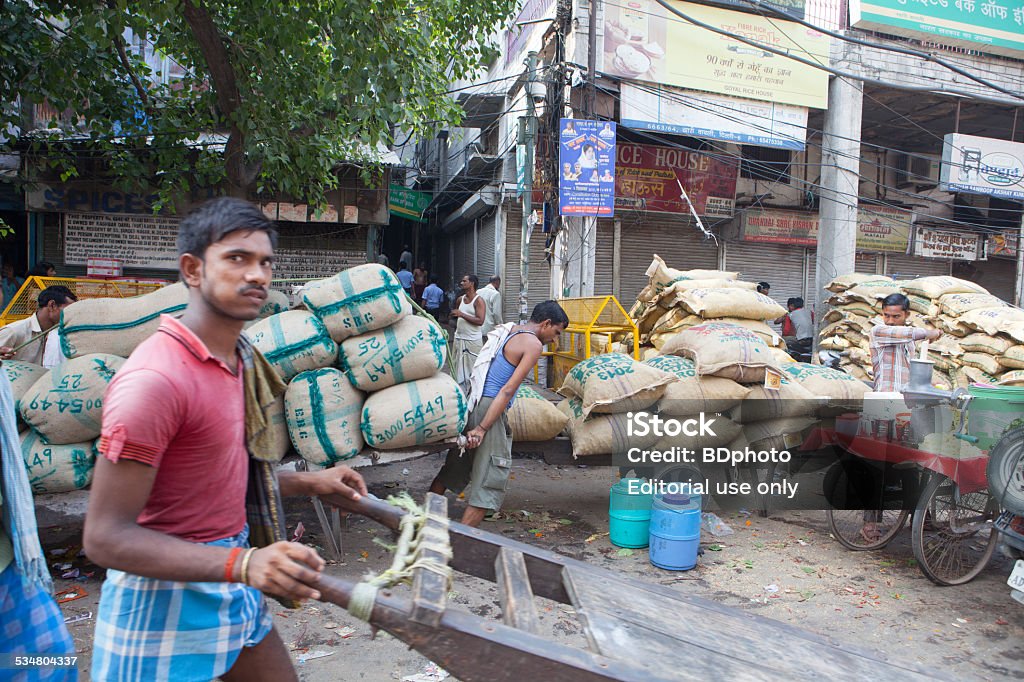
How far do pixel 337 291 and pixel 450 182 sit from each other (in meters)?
12.4

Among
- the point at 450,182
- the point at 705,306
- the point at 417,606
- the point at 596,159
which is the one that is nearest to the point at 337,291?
the point at 417,606

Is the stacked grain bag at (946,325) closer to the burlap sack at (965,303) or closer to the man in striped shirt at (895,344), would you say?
the burlap sack at (965,303)

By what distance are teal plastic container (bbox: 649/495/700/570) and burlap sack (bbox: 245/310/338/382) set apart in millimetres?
2215

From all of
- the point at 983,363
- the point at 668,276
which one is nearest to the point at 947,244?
the point at 983,363

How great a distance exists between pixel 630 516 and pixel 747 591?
0.85 meters

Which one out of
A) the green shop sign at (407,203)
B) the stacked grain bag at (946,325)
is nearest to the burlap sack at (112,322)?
the stacked grain bag at (946,325)

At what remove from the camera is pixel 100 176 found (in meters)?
10.4

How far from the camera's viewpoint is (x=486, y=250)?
14.1m

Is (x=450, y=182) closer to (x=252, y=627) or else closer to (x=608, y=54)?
(x=608, y=54)

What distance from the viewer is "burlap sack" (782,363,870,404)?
196 inches

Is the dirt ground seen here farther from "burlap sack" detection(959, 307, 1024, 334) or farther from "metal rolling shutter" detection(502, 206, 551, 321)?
"metal rolling shutter" detection(502, 206, 551, 321)

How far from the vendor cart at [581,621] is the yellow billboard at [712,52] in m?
8.98

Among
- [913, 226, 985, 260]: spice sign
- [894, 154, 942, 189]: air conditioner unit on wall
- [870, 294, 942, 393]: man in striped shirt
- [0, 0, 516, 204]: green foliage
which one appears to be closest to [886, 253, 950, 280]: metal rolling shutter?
[913, 226, 985, 260]: spice sign

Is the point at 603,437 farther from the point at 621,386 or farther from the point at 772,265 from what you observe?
the point at 772,265
